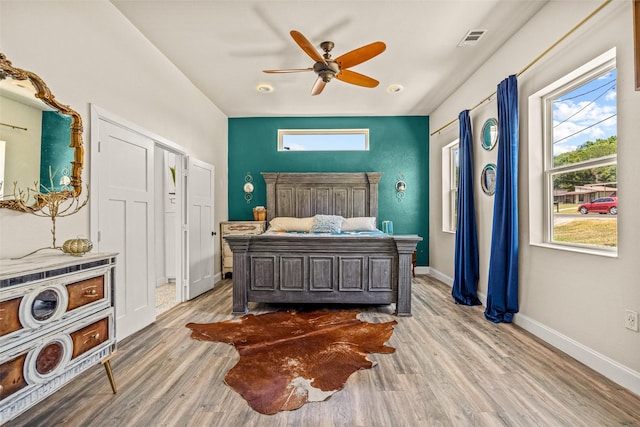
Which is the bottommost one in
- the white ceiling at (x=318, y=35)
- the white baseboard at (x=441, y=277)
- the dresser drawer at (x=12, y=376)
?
the white baseboard at (x=441, y=277)

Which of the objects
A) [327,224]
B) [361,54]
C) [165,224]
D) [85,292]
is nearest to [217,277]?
[165,224]

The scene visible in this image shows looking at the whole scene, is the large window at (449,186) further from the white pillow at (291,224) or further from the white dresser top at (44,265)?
the white dresser top at (44,265)

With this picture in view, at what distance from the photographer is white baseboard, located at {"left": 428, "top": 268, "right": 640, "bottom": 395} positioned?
6.28 feet

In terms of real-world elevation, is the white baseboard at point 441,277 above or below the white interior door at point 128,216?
below

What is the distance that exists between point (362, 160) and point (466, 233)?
247 cm

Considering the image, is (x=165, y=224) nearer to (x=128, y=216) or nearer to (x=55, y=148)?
(x=128, y=216)

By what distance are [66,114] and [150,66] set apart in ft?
4.34

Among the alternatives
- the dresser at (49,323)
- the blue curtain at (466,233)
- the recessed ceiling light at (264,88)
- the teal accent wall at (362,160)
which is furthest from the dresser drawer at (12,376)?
the teal accent wall at (362,160)

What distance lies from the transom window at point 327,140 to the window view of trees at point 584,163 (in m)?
3.24

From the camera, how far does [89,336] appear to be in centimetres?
176

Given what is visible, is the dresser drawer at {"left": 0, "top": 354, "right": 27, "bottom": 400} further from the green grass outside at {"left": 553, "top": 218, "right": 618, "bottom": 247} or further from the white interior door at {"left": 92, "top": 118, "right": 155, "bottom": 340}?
the green grass outside at {"left": 553, "top": 218, "right": 618, "bottom": 247}

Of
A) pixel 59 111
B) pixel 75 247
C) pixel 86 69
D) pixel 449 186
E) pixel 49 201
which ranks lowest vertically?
pixel 75 247

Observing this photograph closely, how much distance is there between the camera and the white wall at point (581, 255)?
1.93 meters

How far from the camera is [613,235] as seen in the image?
2.23 m
